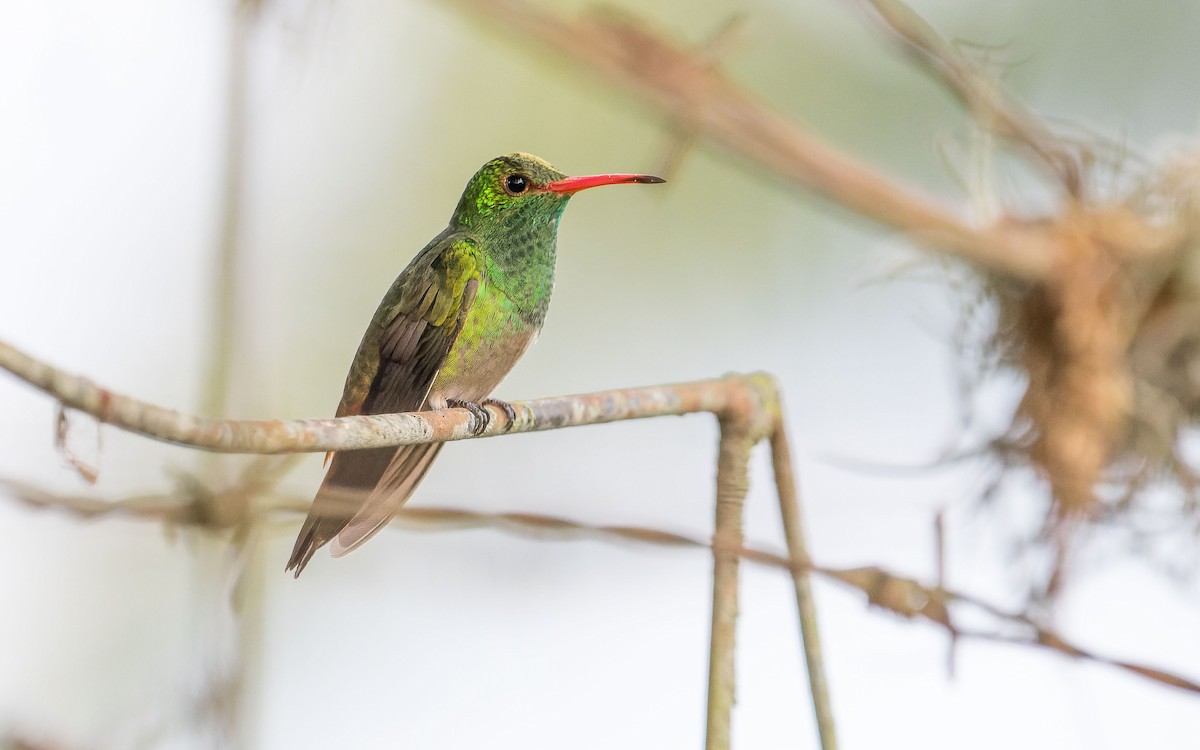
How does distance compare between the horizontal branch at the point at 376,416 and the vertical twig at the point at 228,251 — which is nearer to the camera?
the horizontal branch at the point at 376,416

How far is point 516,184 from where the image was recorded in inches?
55.2

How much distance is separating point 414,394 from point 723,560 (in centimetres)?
38

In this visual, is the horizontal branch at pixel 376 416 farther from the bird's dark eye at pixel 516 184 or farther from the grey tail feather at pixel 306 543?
the bird's dark eye at pixel 516 184

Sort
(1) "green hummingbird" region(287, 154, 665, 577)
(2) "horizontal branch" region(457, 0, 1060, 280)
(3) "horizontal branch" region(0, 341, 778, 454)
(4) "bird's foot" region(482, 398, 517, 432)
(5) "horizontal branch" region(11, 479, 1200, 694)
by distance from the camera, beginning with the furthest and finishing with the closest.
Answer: (1) "green hummingbird" region(287, 154, 665, 577) < (4) "bird's foot" region(482, 398, 517, 432) < (5) "horizontal branch" region(11, 479, 1200, 694) < (2) "horizontal branch" region(457, 0, 1060, 280) < (3) "horizontal branch" region(0, 341, 778, 454)

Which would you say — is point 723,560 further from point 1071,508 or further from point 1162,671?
point 1071,508

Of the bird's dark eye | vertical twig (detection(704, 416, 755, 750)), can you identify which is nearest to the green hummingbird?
the bird's dark eye

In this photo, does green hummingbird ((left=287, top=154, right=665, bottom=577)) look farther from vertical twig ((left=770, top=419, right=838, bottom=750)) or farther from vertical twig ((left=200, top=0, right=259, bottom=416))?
vertical twig ((left=770, top=419, right=838, bottom=750))

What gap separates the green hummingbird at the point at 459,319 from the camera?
113cm

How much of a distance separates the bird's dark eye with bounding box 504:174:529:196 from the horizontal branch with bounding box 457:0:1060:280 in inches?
17.4

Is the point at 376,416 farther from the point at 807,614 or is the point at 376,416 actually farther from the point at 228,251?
the point at 807,614

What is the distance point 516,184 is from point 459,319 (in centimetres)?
20

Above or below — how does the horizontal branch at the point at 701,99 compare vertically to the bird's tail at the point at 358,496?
above

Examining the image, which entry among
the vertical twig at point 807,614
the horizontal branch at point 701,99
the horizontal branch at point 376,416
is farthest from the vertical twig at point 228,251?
the vertical twig at point 807,614

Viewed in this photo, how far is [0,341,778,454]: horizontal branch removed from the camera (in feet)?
1.81
